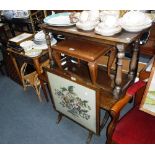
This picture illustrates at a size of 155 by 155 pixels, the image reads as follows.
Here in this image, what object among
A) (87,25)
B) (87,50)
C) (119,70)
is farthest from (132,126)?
(87,25)

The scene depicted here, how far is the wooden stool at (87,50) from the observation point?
1.52 metres

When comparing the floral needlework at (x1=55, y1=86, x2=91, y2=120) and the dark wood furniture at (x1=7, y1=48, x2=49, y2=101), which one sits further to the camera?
the dark wood furniture at (x1=7, y1=48, x2=49, y2=101)

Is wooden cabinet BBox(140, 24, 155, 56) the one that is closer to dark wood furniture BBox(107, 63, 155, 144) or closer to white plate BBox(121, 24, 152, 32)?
dark wood furniture BBox(107, 63, 155, 144)

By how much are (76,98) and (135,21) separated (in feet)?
2.88

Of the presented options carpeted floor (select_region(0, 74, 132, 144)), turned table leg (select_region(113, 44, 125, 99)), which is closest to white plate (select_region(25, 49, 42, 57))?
carpeted floor (select_region(0, 74, 132, 144))

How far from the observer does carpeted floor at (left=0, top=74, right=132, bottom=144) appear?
85.7 inches

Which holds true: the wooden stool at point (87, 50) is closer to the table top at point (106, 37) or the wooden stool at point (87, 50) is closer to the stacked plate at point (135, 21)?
the table top at point (106, 37)

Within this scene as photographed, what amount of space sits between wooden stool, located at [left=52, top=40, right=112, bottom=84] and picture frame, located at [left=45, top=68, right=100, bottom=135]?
0.16 metres

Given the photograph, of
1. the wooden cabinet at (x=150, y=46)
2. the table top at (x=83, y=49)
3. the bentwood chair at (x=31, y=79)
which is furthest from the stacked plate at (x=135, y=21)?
the bentwood chair at (x=31, y=79)

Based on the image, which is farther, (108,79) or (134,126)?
(108,79)
